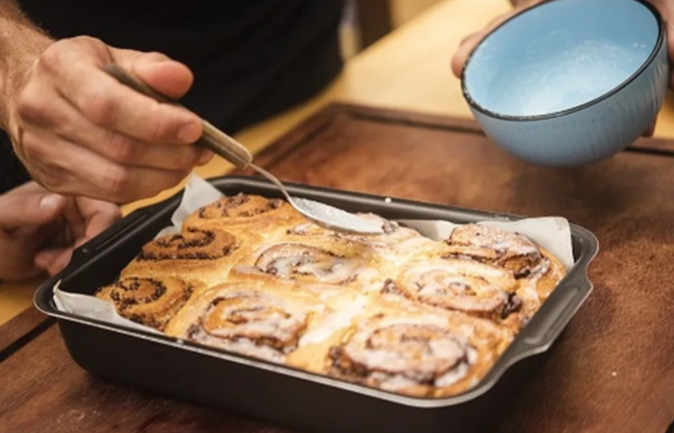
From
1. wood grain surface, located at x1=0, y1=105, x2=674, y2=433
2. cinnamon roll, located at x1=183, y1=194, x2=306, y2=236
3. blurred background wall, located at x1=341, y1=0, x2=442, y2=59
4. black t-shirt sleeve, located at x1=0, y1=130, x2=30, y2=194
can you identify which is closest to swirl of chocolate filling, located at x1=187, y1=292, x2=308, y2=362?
wood grain surface, located at x1=0, y1=105, x2=674, y2=433

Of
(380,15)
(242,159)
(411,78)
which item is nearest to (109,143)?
(242,159)

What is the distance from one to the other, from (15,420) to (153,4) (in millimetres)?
1023

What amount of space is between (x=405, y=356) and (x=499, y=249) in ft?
0.94

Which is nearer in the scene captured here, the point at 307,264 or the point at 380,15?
the point at 307,264

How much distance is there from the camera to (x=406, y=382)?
3.45 ft

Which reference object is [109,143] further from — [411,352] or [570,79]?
[570,79]

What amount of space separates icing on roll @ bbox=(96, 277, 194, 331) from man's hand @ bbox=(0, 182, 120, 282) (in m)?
0.28

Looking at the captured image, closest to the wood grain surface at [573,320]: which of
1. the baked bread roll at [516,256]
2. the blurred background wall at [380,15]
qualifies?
the baked bread roll at [516,256]

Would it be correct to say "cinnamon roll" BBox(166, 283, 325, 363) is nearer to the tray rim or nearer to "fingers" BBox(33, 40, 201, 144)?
the tray rim

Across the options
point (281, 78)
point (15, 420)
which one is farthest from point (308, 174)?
point (15, 420)

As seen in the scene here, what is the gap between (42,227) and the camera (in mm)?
1617

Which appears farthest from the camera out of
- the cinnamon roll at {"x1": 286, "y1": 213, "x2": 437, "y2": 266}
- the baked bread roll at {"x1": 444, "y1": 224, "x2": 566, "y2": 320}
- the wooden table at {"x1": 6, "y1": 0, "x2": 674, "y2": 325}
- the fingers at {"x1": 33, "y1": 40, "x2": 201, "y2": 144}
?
the wooden table at {"x1": 6, "y1": 0, "x2": 674, "y2": 325}

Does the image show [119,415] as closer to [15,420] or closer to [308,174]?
[15,420]

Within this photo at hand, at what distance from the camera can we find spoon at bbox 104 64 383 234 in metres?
1.15
